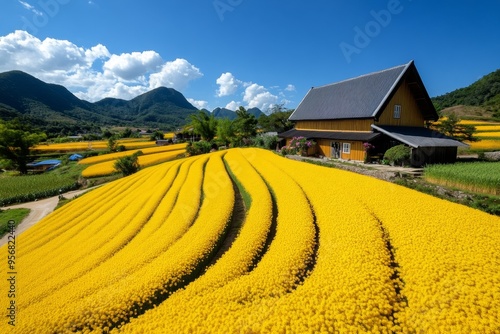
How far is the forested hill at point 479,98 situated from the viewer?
188 feet

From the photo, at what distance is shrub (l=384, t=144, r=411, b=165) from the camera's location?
19.0 meters

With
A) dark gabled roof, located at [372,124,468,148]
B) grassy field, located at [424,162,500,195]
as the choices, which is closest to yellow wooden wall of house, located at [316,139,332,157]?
dark gabled roof, located at [372,124,468,148]

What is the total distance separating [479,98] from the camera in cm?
7006

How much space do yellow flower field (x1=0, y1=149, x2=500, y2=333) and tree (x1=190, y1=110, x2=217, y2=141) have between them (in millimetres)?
46131

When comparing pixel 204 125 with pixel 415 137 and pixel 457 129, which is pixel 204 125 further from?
pixel 457 129

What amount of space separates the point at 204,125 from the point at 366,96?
41.9m

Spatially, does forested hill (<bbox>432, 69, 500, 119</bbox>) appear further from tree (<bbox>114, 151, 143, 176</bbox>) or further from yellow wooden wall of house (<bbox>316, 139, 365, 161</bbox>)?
tree (<bbox>114, 151, 143, 176</bbox>)

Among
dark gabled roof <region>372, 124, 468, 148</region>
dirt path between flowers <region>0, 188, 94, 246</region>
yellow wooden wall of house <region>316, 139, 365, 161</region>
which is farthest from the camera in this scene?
yellow wooden wall of house <region>316, 139, 365, 161</region>

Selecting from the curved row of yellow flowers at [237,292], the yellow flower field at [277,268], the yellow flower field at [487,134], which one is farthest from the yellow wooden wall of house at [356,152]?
the yellow flower field at [487,134]

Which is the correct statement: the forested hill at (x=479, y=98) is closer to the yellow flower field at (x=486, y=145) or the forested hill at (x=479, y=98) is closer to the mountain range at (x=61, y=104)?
the mountain range at (x=61, y=104)

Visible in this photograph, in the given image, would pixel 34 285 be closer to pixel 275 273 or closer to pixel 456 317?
pixel 275 273

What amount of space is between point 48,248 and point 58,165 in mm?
44231

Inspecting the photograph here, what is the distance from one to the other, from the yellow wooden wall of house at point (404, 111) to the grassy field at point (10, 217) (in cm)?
3278

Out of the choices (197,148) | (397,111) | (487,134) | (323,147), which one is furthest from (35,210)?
(487,134)
